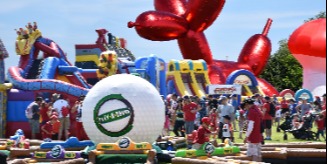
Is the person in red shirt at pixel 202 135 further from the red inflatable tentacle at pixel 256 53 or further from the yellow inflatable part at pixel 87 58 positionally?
the yellow inflatable part at pixel 87 58

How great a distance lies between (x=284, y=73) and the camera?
56.1 metres

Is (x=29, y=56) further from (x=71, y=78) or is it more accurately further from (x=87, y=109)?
(x=87, y=109)

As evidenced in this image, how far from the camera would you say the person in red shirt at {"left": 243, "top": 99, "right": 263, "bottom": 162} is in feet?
32.1

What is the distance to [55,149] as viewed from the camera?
34.5ft

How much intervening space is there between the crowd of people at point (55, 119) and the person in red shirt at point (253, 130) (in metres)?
6.23

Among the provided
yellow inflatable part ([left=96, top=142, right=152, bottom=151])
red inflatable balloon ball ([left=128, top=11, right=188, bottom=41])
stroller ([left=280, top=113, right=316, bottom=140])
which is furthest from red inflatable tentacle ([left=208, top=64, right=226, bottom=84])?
yellow inflatable part ([left=96, top=142, right=152, bottom=151])

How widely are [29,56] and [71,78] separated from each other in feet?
7.48

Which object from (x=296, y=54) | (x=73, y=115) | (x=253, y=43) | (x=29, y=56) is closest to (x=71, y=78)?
(x=29, y=56)

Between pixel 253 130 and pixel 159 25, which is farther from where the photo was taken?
pixel 159 25

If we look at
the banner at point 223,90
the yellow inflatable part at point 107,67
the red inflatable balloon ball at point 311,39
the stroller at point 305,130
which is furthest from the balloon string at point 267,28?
the red inflatable balloon ball at point 311,39

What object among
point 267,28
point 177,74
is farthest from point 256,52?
point 177,74

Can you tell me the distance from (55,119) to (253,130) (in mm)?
6590

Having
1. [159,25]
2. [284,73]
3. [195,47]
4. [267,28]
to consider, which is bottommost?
[195,47]

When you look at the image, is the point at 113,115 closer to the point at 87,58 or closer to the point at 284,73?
the point at 87,58
